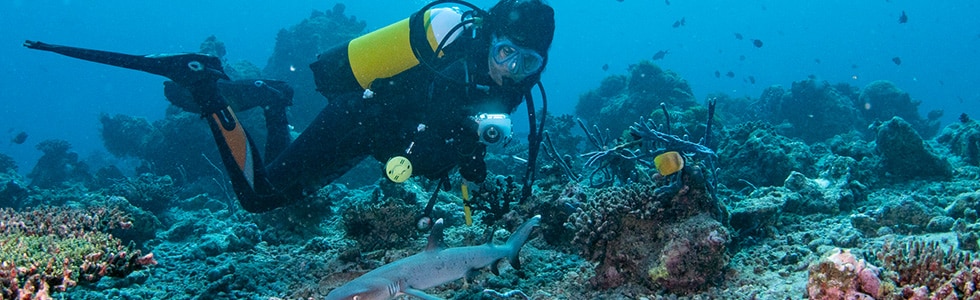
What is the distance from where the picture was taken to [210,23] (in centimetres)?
12838

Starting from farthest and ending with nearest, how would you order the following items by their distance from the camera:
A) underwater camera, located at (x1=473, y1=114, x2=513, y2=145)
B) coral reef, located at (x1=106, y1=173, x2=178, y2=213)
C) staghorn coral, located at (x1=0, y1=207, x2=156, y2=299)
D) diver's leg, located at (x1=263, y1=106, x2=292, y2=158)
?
1. coral reef, located at (x1=106, y1=173, x2=178, y2=213)
2. diver's leg, located at (x1=263, y1=106, x2=292, y2=158)
3. underwater camera, located at (x1=473, y1=114, x2=513, y2=145)
4. staghorn coral, located at (x1=0, y1=207, x2=156, y2=299)

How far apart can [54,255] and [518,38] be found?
5.16m

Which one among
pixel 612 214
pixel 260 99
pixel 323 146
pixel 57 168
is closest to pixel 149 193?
pixel 260 99

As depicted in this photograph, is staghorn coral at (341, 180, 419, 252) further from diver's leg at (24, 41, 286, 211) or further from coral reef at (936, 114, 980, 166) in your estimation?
coral reef at (936, 114, 980, 166)

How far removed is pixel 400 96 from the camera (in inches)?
242

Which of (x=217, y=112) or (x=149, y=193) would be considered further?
(x=149, y=193)

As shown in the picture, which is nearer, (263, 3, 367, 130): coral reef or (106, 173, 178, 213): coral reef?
(106, 173, 178, 213): coral reef

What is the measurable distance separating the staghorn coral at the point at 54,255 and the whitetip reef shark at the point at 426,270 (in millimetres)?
2384

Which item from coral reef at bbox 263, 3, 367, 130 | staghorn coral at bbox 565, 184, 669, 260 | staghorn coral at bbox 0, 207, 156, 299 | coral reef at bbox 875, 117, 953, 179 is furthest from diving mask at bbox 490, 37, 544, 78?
coral reef at bbox 263, 3, 367, 130

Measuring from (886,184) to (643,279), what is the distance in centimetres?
655

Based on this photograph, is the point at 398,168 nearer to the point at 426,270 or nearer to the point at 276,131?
the point at 426,270

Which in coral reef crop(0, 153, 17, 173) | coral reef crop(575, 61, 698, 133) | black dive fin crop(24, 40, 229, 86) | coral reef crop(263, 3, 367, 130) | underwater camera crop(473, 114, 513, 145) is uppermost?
coral reef crop(263, 3, 367, 130)

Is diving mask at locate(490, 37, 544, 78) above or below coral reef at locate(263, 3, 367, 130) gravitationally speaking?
below

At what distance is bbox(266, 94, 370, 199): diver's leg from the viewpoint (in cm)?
588
